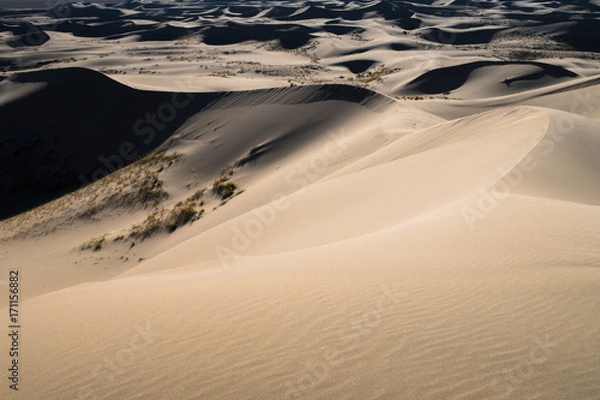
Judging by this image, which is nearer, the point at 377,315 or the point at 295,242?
the point at 377,315

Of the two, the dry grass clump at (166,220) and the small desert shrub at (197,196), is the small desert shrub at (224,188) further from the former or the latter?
the dry grass clump at (166,220)

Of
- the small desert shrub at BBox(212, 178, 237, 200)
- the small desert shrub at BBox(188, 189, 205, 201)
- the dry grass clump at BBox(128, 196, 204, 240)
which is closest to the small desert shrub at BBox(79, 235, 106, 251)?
the dry grass clump at BBox(128, 196, 204, 240)

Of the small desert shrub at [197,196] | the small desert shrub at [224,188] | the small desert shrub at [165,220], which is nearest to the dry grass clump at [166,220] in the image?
the small desert shrub at [165,220]

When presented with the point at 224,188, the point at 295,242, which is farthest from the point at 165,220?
the point at 295,242

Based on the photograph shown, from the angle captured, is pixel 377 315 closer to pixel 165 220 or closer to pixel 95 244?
pixel 165 220

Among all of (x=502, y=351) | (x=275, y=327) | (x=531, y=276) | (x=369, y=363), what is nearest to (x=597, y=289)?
(x=531, y=276)

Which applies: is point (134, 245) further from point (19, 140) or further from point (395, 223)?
point (19, 140)

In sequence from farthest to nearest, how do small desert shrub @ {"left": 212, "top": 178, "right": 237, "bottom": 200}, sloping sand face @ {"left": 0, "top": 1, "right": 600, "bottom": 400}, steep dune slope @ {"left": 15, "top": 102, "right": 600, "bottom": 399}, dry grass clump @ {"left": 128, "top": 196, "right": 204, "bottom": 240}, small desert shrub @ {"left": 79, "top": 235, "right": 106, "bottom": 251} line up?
small desert shrub @ {"left": 212, "top": 178, "right": 237, "bottom": 200}, dry grass clump @ {"left": 128, "top": 196, "right": 204, "bottom": 240}, small desert shrub @ {"left": 79, "top": 235, "right": 106, "bottom": 251}, sloping sand face @ {"left": 0, "top": 1, "right": 600, "bottom": 400}, steep dune slope @ {"left": 15, "top": 102, "right": 600, "bottom": 399}

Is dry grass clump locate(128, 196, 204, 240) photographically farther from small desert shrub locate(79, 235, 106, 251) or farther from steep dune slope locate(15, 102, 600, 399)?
steep dune slope locate(15, 102, 600, 399)
